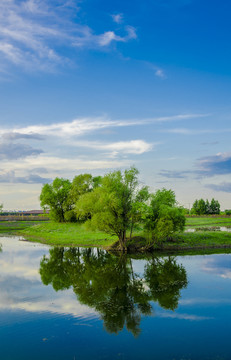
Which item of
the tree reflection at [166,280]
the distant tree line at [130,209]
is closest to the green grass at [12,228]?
the distant tree line at [130,209]

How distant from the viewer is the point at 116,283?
33.1 meters

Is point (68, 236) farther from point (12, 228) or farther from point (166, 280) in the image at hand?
point (12, 228)

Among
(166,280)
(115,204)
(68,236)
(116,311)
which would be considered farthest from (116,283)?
(68,236)

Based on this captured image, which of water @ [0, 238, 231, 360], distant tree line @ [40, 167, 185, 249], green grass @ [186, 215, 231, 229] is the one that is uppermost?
distant tree line @ [40, 167, 185, 249]

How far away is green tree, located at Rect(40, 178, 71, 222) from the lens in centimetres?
10371

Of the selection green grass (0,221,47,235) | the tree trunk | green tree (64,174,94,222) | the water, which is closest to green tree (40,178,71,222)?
green tree (64,174,94,222)

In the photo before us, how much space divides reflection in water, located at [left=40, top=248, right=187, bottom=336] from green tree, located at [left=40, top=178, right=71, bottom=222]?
53.2m

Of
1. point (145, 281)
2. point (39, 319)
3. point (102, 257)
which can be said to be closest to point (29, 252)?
point (102, 257)

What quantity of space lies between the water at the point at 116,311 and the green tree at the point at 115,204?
1125 cm

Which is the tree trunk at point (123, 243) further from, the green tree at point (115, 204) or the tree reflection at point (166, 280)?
the tree reflection at point (166, 280)

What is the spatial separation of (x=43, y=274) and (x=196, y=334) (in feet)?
76.5

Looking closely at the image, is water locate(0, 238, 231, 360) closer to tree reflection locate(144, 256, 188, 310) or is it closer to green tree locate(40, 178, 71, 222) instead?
tree reflection locate(144, 256, 188, 310)

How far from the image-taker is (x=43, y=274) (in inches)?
1500

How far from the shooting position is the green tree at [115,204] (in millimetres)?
53375
